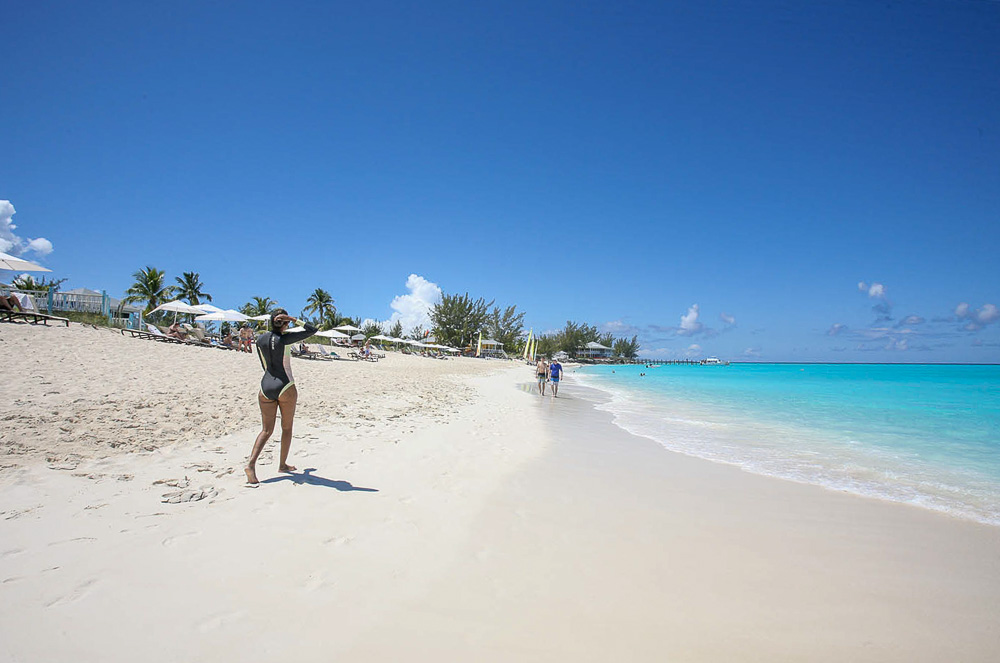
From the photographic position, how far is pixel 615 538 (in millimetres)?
3729

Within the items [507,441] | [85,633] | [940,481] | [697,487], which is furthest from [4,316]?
[940,481]

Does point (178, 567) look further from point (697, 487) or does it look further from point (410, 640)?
point (697, 487)

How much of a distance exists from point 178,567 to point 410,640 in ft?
5.41

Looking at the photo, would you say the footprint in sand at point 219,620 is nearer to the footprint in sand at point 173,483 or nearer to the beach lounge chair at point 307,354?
the footprint in sand at point 173,483

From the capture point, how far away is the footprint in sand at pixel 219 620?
2.24 metres

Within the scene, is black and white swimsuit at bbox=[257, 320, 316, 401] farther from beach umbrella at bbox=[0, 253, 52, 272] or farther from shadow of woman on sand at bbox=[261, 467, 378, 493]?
beach umbrella at bbox=[0, 253, 52, 272]

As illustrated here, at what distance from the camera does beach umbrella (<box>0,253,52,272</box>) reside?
45.5 feet

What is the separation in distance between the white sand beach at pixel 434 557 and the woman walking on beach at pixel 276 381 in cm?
43

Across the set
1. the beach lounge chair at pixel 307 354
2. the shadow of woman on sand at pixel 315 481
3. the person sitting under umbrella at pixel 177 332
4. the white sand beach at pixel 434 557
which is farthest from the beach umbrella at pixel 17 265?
the shadow of woman on sand at pixel 315 481

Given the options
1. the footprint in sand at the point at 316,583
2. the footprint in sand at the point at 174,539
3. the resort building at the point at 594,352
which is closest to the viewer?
the footprint in sand at the point at 316,583

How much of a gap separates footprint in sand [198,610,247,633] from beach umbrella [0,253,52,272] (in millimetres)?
18567

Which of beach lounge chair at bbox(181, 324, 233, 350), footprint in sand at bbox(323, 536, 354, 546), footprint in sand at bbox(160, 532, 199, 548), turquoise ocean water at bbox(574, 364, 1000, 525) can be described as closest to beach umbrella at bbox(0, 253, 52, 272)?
beach lounge chair at bbox(181, 324, 233, 350)

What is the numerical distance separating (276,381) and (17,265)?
54.9 feet

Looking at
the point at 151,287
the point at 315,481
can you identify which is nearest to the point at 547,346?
the point at 151,287
